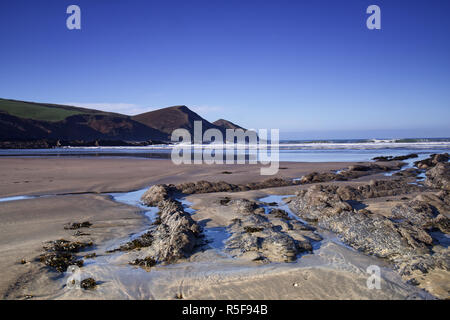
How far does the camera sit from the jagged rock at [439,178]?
1076cm

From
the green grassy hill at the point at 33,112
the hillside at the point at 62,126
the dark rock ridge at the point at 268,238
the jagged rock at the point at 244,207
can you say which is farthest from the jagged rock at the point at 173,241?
the green grassy hill at the point at 33,112

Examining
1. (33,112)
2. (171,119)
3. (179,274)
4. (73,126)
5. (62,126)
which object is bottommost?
(179,274)

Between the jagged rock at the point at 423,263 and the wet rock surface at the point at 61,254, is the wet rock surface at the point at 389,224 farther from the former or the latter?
the wet rock surface at the point at 61,254

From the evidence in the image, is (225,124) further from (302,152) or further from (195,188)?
(195,188)

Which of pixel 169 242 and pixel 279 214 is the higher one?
pixel 169 242

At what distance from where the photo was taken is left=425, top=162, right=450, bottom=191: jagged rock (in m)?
10.8

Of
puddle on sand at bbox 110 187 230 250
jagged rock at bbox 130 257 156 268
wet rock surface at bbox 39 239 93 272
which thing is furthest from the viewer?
puddle on sand at bbox 110 187 230 250

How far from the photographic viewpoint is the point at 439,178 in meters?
11.4

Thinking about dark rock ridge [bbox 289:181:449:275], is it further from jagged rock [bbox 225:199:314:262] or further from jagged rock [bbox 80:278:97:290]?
jagged rock [bbox 80:278:97:290]

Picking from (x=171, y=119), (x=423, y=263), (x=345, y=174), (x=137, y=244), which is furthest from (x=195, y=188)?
(x=171, y=119)

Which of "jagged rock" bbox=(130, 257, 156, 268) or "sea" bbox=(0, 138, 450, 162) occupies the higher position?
"sea" bbox=(0, 138, 450, 162)

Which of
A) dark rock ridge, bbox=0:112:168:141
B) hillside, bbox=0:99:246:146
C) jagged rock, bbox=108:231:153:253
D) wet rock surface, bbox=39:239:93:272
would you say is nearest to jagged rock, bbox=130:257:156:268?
jagged rock, bbox=108:231:153:253

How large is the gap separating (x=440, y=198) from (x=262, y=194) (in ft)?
17.3
